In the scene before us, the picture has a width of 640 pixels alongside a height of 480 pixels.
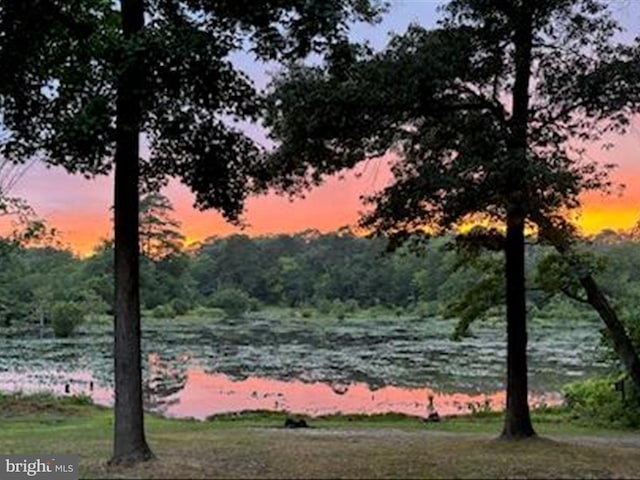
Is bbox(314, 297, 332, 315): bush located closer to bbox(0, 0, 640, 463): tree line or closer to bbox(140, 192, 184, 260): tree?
bbox(140, 192, 184, 260): tree

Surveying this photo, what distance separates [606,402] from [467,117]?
40.1 feet

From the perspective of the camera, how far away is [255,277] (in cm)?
11269

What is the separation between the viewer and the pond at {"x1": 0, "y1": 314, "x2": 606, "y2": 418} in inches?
1183

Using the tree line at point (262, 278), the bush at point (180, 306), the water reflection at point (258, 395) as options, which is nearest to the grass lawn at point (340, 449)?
the water reflection at point (258, 395)

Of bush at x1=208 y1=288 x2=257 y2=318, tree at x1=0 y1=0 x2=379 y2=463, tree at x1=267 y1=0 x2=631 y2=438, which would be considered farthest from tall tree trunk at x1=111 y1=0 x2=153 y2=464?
bush at x1=208 y1=288 x2=257 y2=318

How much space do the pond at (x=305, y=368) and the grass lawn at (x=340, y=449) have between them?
6.25 meters

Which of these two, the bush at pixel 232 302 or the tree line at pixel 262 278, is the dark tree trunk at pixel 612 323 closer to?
the tree line at pixel 262 278

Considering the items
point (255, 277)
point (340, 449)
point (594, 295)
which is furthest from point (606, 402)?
point (255, 277)

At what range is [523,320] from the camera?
1498cm

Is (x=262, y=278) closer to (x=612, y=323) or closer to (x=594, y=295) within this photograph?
(x=612, y=323)

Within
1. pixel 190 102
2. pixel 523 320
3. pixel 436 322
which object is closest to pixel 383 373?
pixel 523 320

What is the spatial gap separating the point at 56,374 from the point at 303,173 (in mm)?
24467

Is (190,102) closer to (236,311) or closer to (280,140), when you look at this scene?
(280,140)

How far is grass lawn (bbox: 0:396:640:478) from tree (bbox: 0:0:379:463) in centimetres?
130
